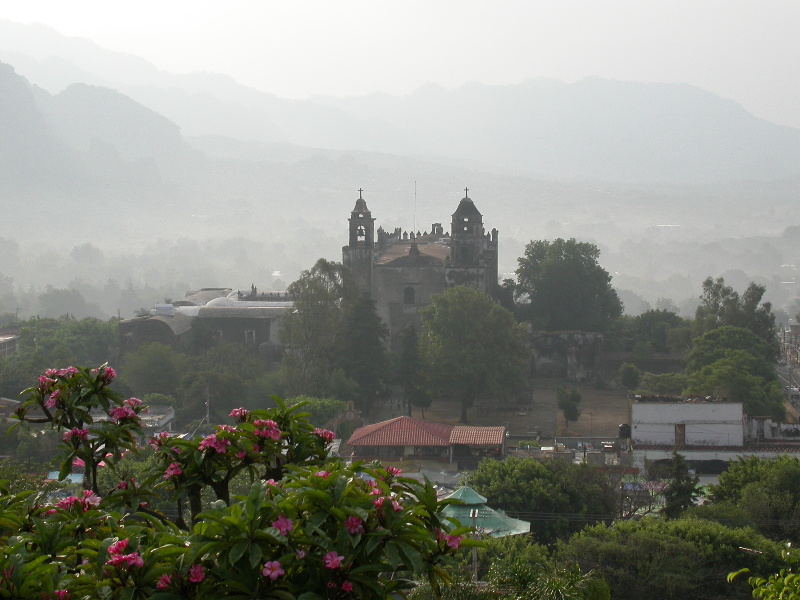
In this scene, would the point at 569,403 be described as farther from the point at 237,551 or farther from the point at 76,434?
the point at 237,551

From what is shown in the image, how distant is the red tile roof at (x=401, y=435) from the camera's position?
31.2 metres

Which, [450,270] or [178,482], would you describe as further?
[450,270]

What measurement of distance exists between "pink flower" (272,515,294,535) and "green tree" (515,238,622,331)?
1667 inches

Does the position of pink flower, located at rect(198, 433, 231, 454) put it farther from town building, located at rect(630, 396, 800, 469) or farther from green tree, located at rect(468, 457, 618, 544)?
town building, located at rect(630, 396, 800, 469)

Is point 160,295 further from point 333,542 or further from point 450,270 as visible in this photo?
point 333,542

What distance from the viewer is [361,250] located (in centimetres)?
4688

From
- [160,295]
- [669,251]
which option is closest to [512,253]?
[669,251]

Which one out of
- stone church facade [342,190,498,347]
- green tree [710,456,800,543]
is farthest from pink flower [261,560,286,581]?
stone church facade [342,190,498,347]

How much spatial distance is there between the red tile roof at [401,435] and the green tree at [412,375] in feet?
20.7

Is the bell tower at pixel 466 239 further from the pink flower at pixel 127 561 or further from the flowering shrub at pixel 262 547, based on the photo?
the pink flower at pixel 127 561

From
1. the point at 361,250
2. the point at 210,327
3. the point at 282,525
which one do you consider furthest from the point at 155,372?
the point at 282,525

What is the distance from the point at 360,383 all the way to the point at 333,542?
32321mm

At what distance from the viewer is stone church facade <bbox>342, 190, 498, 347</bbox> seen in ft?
151

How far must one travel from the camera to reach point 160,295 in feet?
335
